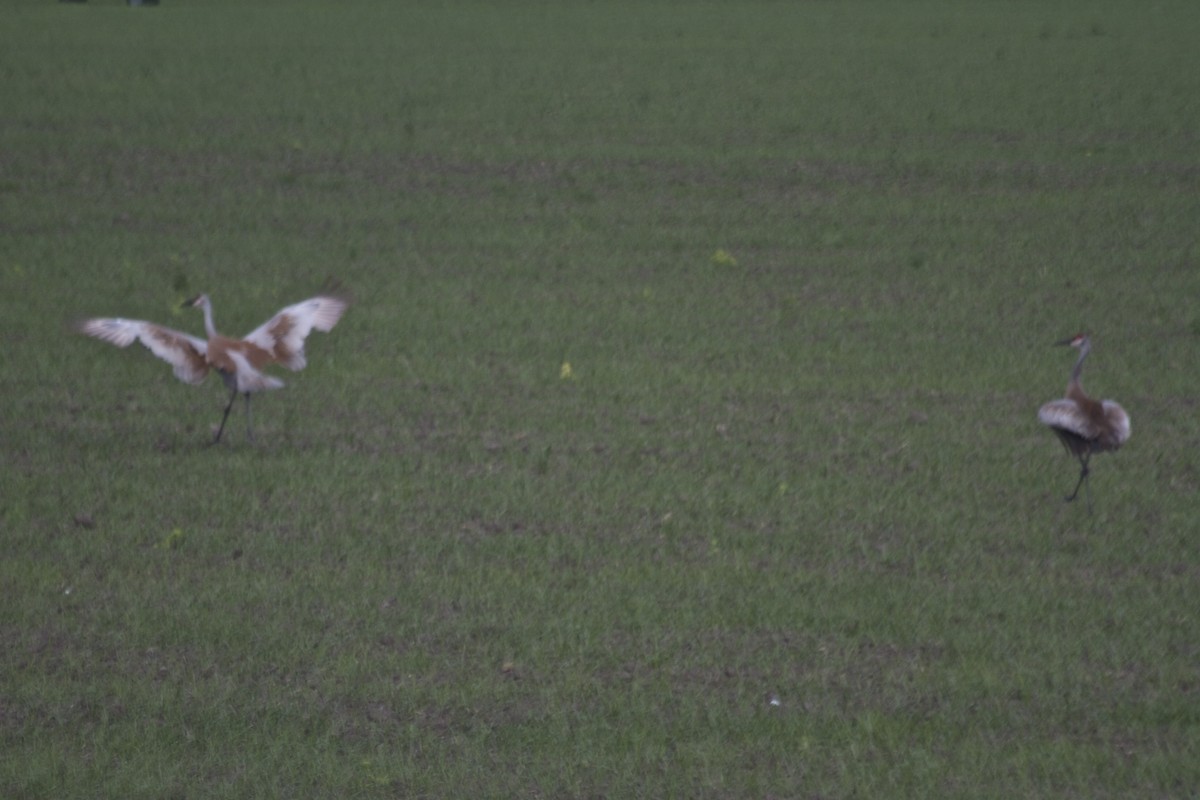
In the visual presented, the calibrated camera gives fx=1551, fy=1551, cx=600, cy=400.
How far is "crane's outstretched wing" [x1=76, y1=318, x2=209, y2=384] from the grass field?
1.77 feet

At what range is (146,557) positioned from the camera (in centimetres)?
756

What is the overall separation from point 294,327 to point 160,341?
3.12ft

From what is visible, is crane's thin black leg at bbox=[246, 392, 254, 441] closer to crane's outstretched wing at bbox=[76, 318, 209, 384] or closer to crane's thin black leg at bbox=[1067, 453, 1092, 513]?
crane's outstretched wing at bbox=[76, 318, 209, 384]

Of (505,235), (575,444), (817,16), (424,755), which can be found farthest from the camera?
(817,16)

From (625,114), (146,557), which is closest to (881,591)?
(146,557)

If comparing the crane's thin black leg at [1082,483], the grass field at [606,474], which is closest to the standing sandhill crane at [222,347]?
the grass field at [606,474]

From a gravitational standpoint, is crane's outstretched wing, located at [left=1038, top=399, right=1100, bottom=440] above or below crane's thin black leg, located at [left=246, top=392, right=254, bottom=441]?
above

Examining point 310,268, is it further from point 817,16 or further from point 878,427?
point 817,16

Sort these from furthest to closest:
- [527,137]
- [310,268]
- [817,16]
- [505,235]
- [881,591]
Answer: [817,16] → [527,137] → [505,235] → [310,268] → [881,591]

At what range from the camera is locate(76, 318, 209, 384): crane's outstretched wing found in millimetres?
8750

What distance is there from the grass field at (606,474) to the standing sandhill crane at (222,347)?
0.47 metres

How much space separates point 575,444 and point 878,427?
6.29 ft

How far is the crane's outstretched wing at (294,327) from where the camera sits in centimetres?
937

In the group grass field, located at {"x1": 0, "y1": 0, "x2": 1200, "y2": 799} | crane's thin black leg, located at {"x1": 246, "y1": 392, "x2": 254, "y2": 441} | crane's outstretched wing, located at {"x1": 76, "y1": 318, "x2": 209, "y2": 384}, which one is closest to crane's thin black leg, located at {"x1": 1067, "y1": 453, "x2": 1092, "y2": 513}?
grass field, located at {"x1": 0, "y1": 0, "x2": 1200, "y2": 799}
